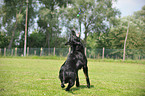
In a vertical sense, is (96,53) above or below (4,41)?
below

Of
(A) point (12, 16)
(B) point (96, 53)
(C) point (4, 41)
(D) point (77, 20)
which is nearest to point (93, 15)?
(D) point (77, 20)

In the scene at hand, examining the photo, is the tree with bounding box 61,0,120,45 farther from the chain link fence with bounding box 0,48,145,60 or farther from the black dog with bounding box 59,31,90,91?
the black dog with bounding box 59,31,90,91

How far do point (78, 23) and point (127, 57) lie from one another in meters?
18.5

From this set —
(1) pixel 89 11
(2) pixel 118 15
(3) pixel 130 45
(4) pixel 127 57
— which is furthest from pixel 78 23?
(4) pixel 127 57

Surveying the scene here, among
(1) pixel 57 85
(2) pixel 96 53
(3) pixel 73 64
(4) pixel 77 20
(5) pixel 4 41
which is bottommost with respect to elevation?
(1) pixel 57 85

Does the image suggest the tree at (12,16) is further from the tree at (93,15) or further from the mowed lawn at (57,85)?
the mowed lawn at (57,85)

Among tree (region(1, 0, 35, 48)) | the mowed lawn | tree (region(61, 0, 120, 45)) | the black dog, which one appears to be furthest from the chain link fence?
the black dog

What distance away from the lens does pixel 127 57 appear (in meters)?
33.2

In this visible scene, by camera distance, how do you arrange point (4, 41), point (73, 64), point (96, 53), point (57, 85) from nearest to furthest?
point (73, 64), point (57, 85), point (96, 53), point (4, 41)

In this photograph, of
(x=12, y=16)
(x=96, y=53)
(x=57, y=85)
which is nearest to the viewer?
(x=57, y=85)

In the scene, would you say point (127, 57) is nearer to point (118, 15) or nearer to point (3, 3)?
point (118, 15)

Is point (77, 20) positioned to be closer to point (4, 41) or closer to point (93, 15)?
point (93, 15)

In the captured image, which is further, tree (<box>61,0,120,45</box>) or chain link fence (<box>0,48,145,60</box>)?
tree (<box>61,0,120,45</box>)

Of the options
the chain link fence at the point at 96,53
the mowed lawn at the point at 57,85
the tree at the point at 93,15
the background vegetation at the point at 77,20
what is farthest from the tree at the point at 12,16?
the mowed lawn at the point at 57,85
